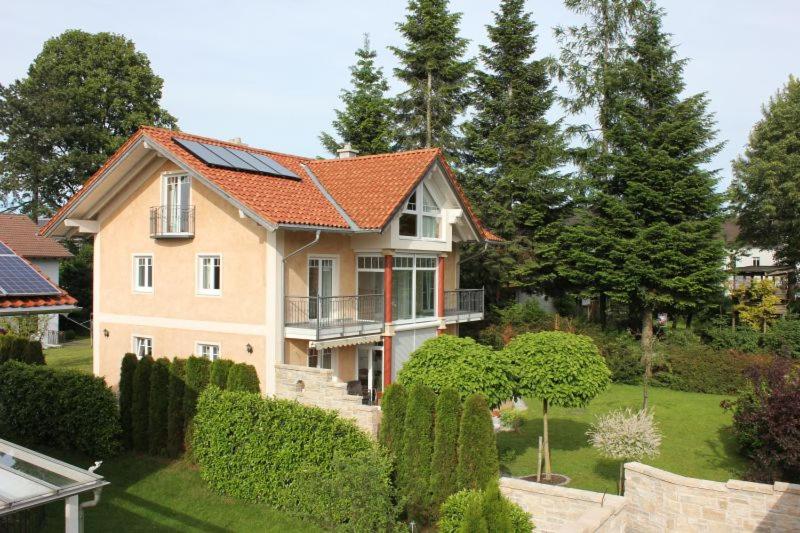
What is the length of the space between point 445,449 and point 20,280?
8.34m

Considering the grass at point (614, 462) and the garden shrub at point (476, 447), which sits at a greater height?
the garden shrub at point (476, 447)

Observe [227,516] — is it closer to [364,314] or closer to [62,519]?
[62,519]

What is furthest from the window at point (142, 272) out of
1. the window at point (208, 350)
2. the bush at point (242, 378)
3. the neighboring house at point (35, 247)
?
the neighboring house at point (35, 247)

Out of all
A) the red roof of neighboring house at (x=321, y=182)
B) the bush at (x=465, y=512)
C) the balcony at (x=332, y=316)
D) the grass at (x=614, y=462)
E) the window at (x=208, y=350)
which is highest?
the red roof of neighboring house at (x=321, y=182)

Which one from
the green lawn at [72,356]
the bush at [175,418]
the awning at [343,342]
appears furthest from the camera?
the green lawn at [72,356]

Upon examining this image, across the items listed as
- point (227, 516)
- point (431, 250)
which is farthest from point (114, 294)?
point (227, 516)

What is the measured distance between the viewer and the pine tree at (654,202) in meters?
30.0

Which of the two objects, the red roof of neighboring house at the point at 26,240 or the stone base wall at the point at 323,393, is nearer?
the stone base wall at the point at 323,393

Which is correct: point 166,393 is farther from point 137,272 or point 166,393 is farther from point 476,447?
point 476,447

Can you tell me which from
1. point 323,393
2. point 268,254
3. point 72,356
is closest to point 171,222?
point 268,254

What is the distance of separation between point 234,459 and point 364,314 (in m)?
9.02

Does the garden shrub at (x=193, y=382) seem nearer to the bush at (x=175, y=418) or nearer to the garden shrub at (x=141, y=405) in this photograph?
the bush at (x=175, y=418)

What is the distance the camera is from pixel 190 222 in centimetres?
2102

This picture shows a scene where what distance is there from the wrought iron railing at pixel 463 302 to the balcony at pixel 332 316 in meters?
5.09
